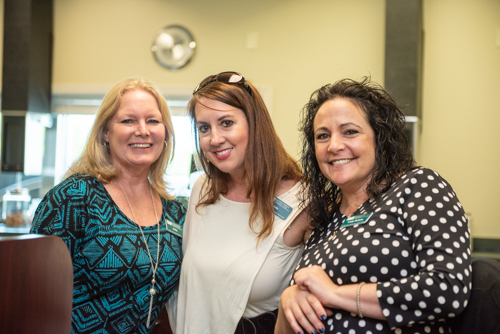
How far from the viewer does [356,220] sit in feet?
4.81

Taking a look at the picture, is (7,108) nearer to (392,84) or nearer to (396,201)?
(392,84)

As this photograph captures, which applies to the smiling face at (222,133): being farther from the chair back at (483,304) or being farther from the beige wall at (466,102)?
the beige wall at (466,102)

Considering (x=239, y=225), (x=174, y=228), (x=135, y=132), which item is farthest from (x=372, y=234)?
(x=135, y=132)

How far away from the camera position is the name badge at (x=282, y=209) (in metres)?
1.91

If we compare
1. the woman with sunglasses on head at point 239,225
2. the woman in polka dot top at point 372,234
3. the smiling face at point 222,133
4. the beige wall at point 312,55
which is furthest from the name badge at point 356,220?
the beige wall at point 312,55

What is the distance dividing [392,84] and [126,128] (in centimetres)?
277

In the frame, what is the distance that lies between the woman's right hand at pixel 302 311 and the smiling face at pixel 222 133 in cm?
63

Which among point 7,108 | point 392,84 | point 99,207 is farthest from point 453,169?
point 7,108

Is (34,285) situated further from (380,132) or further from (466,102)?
(466,102)

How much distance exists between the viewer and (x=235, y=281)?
182cm

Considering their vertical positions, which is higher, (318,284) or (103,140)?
(103,140)

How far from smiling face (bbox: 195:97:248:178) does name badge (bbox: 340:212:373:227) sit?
0.60 metres

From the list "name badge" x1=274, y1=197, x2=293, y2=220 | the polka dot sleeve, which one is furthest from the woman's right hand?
"name badge" x1=274, y1=197, x2=293, y2=220

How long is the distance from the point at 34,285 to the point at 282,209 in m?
1.10
